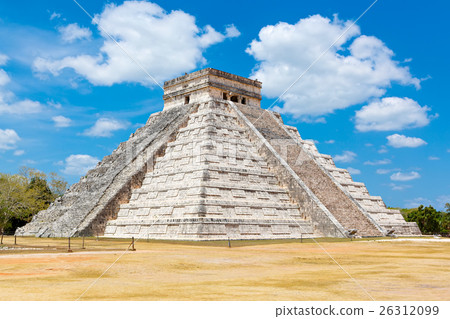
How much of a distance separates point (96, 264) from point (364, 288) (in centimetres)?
584

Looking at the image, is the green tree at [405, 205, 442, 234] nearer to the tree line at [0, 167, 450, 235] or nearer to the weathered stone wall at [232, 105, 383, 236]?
the tree line at [0, 167, 450, 235]

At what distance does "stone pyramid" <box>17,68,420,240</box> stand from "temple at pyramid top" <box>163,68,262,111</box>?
0.09m

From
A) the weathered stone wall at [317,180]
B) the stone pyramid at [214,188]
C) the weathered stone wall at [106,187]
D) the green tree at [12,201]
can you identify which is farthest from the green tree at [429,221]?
the green tree at [12,201]

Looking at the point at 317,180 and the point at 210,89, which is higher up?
the point at 210,89

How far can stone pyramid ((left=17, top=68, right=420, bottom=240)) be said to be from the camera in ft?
62.9

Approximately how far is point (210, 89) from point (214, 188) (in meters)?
10.6

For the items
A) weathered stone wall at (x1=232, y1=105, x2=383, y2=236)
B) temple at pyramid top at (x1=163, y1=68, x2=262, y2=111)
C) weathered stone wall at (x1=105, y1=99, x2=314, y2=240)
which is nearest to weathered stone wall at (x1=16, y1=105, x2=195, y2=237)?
weathered stone wall at (x1=105, y1=99, x2=314, y2=240)

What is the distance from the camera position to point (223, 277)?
7.84m

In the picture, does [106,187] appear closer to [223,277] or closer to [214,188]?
[214,188]

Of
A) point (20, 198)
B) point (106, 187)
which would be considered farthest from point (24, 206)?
point (106, 187)

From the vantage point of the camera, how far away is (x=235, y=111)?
2739cm

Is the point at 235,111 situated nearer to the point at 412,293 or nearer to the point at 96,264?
the point at 96,264

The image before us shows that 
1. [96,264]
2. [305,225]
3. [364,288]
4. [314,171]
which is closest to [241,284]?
[364,288]

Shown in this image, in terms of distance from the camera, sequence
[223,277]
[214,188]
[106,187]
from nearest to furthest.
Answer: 1. [223,277]
2. [214,188]
3. [106,187]
